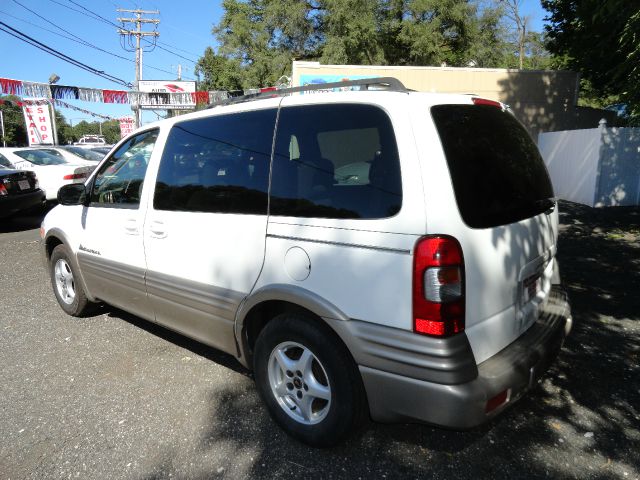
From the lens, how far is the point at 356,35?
21.7m

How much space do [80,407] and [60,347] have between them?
3.73ft

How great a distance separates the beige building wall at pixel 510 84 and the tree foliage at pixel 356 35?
5.22 metres

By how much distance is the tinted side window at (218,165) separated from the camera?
2.70 meters

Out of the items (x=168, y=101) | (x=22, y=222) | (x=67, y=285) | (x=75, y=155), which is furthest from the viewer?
(x=168, y=101)

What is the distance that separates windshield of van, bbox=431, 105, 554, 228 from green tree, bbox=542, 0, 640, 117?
4822 millimetres

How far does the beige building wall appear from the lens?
17250 millimetres

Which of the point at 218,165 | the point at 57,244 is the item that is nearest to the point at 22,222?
the point at 57,244

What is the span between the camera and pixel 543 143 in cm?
1341

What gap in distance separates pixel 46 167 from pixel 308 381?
10.6 meters

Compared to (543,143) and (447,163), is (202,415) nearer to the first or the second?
(447,163)

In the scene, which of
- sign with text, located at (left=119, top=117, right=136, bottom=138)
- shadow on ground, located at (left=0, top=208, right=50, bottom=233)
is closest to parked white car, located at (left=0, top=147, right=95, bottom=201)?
shadow on ground, located at (left=0, top=208, right=50, bottom=233)

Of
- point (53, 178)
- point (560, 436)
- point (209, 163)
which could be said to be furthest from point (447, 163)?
point (53, 178)

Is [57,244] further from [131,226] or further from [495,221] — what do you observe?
[495,221]

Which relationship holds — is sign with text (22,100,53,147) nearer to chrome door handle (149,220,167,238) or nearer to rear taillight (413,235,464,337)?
chrome door handle (149,220,167,238)
